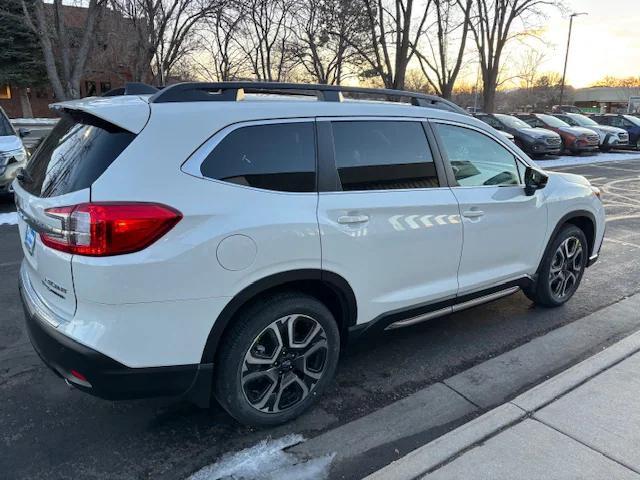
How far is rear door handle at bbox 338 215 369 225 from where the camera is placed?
2799mm

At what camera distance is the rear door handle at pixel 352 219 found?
9.18ft

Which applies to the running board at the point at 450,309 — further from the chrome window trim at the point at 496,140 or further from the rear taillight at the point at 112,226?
the rear taillight at the point at 112,226

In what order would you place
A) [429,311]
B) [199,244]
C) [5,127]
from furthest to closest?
[5,127], [429,311], [199,244]

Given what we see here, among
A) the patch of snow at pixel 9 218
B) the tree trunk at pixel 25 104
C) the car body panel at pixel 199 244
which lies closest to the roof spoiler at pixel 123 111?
the car body panel at pixel 199 244

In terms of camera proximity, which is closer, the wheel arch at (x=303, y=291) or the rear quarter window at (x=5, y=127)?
the wheel arch at (x=303, y=291)

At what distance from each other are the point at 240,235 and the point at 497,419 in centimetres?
172

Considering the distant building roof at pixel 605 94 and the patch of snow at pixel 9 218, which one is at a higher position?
the distant building roof at pixel 605 94

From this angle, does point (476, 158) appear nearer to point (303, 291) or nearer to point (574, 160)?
point (303, 291)

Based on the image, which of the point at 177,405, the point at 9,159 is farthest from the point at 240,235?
the point at 9,159

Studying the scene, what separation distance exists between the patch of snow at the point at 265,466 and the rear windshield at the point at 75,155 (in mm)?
1490

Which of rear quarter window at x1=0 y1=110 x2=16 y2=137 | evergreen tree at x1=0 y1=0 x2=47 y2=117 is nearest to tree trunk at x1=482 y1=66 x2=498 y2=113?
rear quarter window at x1=0 y1=110 x2=16 y2=137

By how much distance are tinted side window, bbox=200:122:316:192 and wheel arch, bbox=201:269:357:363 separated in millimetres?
461

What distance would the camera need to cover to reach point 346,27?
81.8 ft

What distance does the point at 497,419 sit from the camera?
9.23 ft
